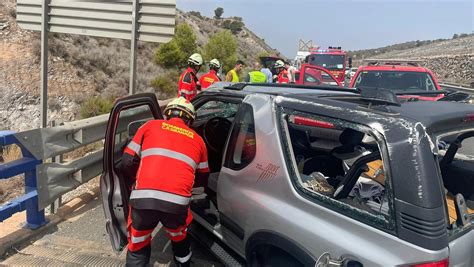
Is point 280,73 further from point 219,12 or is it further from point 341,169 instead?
point 219,12

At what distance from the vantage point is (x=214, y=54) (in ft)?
94.7

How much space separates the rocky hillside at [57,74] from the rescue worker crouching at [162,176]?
482 inches

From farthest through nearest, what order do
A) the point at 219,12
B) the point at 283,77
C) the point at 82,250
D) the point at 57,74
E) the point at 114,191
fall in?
the point at 219,12, the point at 57,74, the point at 283,77, the point at 82,250, the point at 114,191

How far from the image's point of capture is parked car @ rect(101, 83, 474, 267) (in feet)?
6.44

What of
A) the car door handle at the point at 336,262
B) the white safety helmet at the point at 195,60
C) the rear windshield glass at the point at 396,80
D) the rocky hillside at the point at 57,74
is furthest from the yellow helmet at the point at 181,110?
the rocky hillside at the point at 57,74

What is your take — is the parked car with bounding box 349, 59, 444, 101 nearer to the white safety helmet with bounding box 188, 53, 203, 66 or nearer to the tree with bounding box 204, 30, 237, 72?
the white safety helmet with bounding box 188, 53, 203, 66

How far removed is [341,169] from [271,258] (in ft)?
3.72

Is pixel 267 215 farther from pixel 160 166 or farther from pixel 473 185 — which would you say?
pixel 473 185

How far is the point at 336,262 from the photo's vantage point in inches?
82.8

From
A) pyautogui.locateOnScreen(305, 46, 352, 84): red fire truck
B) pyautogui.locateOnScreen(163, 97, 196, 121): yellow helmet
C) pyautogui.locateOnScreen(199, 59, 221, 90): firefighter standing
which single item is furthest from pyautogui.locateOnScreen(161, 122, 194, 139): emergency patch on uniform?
pyautogui.locateOnScreen(305, 46, 352, 84): red fire truck

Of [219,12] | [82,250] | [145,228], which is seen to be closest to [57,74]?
[82,250]

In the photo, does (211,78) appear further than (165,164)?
Yes

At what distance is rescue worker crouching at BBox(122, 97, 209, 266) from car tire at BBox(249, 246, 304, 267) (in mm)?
661

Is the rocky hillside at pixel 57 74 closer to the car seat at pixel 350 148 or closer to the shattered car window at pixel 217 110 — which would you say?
the shattered car window at pixel 217 110
